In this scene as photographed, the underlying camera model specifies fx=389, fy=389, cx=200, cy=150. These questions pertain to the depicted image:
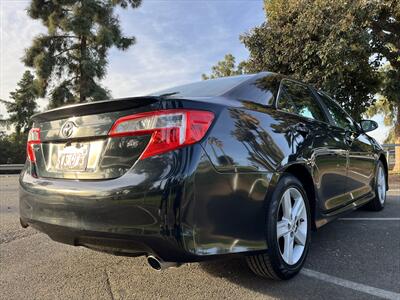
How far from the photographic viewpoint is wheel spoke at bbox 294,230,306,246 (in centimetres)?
296

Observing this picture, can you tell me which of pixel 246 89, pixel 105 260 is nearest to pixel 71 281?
pixel 105 260

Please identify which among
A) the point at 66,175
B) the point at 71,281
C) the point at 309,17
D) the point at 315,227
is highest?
the point at 309,17

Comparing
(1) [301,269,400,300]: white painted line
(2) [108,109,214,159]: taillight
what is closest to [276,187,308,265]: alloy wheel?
(1) [301,269,400,300]: white painted line

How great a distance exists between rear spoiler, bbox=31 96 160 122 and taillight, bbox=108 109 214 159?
8 centimetres

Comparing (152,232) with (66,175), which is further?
(66,175)

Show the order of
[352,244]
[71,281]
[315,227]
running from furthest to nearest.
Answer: [352,244] < [315,227] < [71,281]

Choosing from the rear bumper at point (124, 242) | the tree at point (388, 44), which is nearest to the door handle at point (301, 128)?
the rear bumper at point (124, 242)

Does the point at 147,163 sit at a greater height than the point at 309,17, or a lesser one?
lesser

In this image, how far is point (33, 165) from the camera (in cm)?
281

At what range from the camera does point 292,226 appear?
289 centimetres

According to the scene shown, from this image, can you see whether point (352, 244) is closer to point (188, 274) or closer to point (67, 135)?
point (188, 274)

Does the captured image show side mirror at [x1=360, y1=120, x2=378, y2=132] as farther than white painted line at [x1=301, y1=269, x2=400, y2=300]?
Yes

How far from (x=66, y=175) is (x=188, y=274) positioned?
1.20 m

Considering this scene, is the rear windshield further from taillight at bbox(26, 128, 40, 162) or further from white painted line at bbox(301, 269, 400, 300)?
white painted line at bbox(301, 269, 400, 300)
